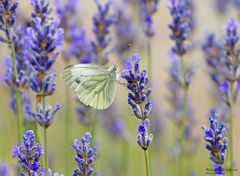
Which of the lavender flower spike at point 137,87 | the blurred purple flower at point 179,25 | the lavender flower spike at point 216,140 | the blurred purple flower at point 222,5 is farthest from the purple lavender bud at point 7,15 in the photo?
the blurred purple flower at point 222,5

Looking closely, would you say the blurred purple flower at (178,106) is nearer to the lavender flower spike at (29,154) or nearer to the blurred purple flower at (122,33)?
the blurred purple flower at (122,33)

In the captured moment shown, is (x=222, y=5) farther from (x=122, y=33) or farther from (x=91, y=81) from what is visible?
(x=91, y=81)

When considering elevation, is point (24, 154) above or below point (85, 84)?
below

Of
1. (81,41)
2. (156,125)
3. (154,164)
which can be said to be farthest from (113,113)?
(81,41)

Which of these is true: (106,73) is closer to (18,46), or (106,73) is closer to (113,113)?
(18,46)

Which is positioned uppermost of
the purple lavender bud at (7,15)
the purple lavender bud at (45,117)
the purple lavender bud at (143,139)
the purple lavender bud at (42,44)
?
the purple lavender bud at (7,15)

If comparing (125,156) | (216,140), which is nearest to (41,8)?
(216,140)
